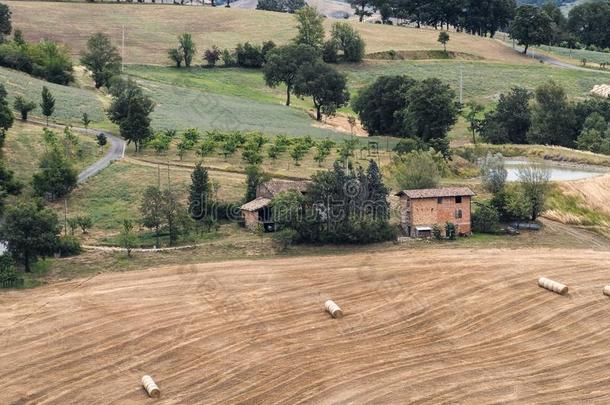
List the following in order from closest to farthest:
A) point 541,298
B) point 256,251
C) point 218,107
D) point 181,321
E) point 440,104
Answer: point 181,321, point 541,298, point 256,251, point 440,104, point 218,107

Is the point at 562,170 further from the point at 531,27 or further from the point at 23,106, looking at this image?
the point at 531,27

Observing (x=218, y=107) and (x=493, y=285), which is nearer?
(x=493, y=285)

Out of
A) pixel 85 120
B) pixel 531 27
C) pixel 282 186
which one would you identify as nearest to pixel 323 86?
pixel 85 120

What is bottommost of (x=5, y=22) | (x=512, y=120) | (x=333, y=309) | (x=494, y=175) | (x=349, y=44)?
(x=333, y=309)

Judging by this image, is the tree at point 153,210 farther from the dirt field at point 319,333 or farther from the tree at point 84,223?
the dirt field at point 319,333

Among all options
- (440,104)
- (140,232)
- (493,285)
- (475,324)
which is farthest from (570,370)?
(440,104)

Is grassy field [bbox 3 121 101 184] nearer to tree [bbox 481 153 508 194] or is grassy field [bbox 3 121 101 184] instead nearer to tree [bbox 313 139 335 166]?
tree [bbox 313 139 335 166]

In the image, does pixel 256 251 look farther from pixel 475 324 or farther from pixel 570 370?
pixel 570 370

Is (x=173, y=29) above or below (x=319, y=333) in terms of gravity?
above
